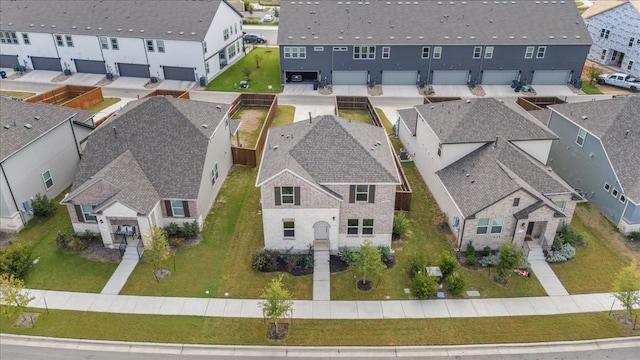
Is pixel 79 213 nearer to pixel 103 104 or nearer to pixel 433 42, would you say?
pixel 103 104

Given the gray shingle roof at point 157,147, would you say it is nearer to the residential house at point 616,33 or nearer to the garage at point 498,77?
the garage at point 498,77

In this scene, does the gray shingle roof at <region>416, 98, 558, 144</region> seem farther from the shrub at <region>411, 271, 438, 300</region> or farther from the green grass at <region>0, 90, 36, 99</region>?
the green grass at <region>0, 90, 36, 99</region>

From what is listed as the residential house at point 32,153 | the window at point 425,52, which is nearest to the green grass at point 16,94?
the residential house at point 32,153

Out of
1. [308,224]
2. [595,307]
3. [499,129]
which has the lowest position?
[595,307]

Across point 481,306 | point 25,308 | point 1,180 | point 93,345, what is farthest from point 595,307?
point 1,180

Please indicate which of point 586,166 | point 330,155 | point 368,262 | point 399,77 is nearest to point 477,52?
point 399,77

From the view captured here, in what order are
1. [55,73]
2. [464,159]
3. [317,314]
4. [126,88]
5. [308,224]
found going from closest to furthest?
[317,314], [308,224], [464,159], [126,88], [55,73]

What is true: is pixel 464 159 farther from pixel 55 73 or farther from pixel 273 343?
Result: pixel 55 73
